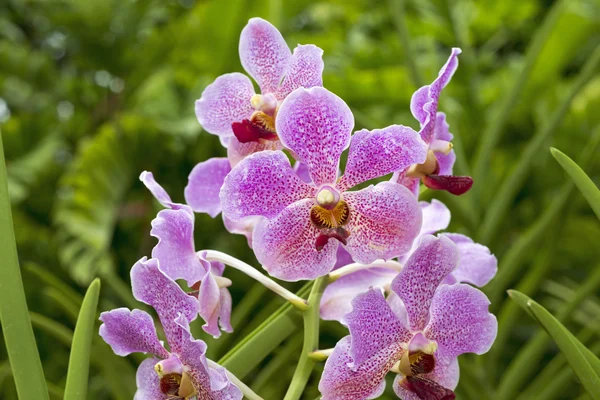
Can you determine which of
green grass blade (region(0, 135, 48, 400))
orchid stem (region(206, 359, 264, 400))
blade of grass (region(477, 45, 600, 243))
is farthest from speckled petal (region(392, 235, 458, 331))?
blade of grass (region(477, 45, 600, 243))

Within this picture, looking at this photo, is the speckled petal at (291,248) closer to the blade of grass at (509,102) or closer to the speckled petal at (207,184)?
the speckled petal at (207,184)

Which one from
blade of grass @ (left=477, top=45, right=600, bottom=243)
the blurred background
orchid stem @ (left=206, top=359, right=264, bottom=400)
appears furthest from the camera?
the blurred background

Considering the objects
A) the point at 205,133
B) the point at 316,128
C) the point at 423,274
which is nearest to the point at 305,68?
the point at 316,128

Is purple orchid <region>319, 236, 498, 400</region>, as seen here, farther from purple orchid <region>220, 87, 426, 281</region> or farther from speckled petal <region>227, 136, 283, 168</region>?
speckled petal <region>227, 136, 283, 168</region>

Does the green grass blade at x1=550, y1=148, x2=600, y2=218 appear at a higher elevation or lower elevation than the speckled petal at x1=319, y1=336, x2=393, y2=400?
higher

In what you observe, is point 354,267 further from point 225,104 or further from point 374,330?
point 225,104

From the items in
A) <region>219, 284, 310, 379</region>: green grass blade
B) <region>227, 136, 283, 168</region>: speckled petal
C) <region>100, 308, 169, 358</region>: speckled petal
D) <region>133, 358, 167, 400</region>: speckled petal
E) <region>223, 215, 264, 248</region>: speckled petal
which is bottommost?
<region>133, 358, 167, 400</region>: speckled petal

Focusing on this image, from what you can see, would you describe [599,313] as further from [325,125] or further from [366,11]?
[366,11]
